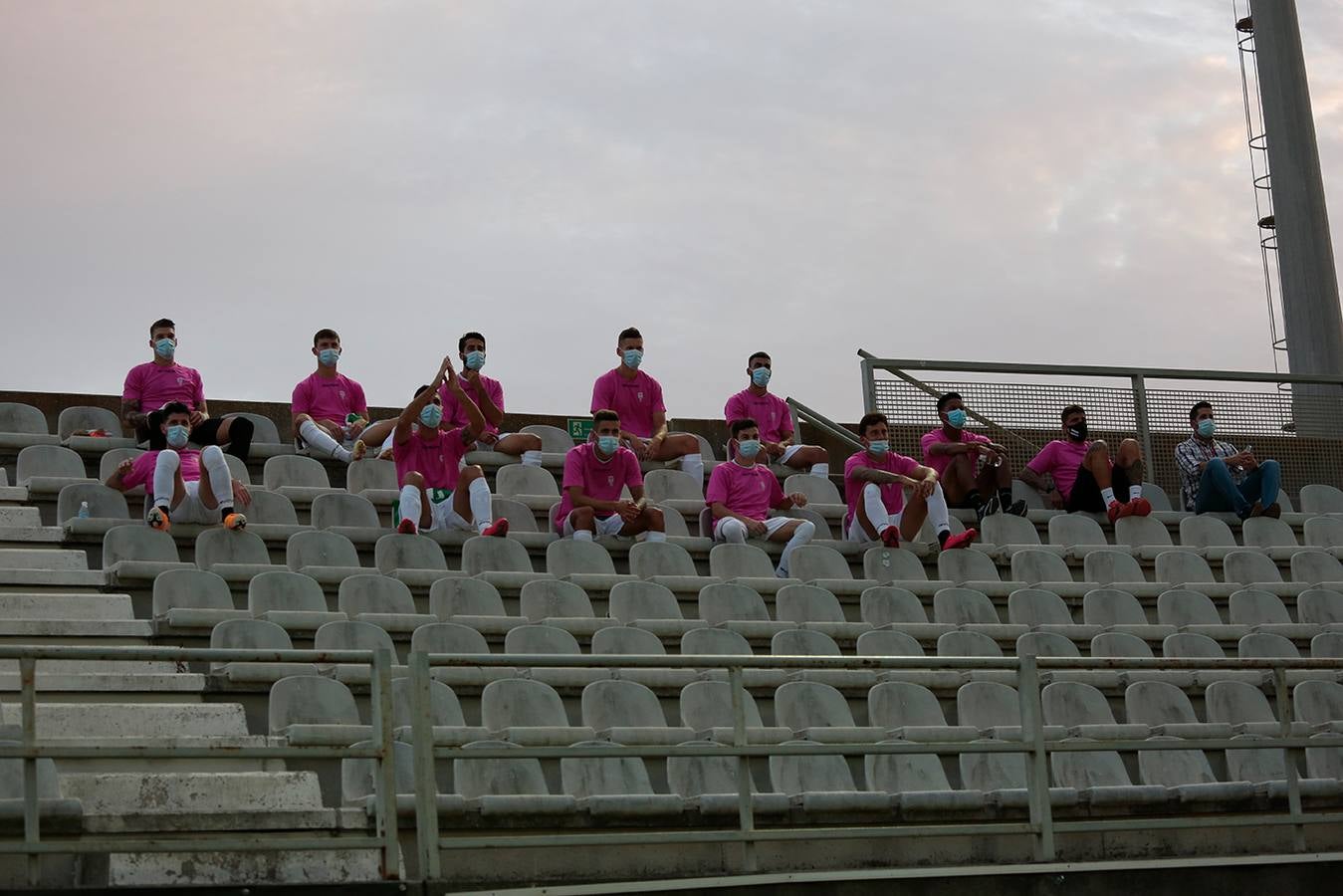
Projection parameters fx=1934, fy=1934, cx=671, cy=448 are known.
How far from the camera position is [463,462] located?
429 inches

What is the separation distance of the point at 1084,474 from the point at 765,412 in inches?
84.1

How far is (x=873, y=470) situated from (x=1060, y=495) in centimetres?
205

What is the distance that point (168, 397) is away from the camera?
1107 centimetres

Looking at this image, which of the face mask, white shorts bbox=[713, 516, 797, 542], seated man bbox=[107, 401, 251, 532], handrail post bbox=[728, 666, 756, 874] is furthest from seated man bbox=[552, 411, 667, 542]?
handrail post bbox=[728, 666, 756, 874]

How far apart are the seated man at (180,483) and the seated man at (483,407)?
6.27 feet

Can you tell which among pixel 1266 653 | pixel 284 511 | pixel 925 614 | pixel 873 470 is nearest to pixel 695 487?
pixel 873 470

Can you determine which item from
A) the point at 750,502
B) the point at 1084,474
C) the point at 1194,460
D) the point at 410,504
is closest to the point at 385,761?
the point at 410,504

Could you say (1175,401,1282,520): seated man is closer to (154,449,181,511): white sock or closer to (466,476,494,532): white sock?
(466,476,494,532): white sock

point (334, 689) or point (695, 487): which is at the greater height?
point (695, 487)

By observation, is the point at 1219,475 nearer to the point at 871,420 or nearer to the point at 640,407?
the point at 871,420

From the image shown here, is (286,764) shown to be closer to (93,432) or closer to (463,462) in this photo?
(463,462)

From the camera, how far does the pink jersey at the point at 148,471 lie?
392 inches

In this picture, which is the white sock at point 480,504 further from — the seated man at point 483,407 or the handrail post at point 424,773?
the handrail post at point 424,773

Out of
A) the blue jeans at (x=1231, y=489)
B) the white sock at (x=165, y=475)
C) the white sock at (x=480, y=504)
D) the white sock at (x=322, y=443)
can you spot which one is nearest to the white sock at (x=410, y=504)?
the white sock at (x=480, y=504)
